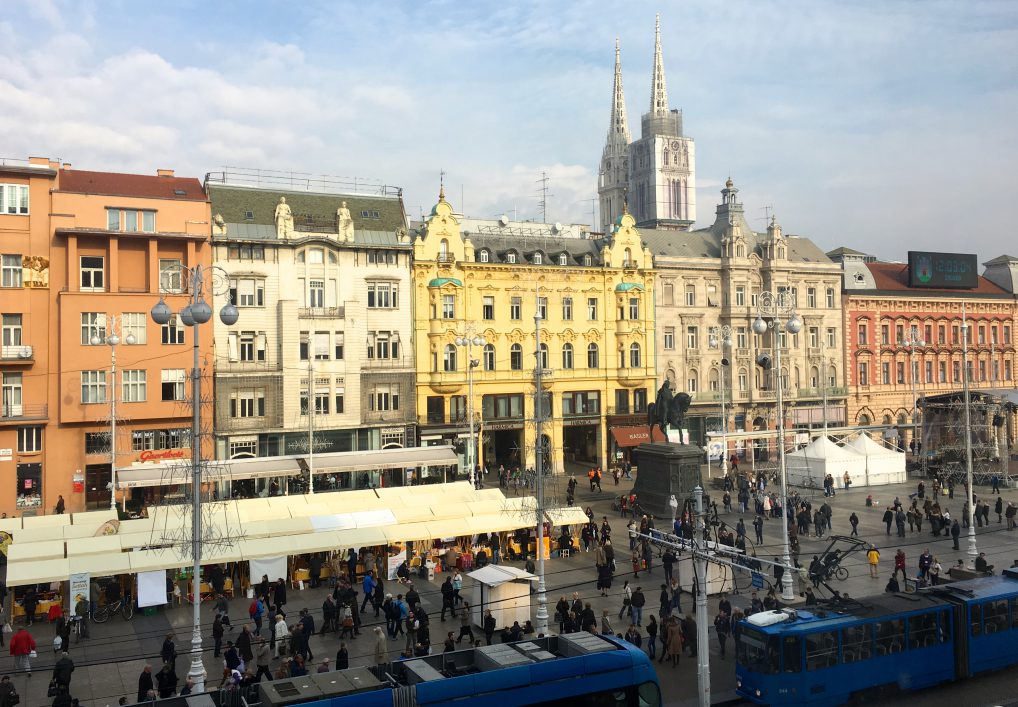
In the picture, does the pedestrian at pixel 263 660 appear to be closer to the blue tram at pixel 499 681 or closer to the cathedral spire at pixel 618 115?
the blue tram at pixel 499 681

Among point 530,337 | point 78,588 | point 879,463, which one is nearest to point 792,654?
point 78,588

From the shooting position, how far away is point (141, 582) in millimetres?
29062

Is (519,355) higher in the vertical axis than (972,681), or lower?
higher

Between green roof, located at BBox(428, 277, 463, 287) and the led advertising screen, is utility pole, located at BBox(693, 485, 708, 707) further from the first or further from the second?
the led advertising screen

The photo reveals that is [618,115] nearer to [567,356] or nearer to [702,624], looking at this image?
[567,356]

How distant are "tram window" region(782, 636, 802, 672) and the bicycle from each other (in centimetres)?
2069

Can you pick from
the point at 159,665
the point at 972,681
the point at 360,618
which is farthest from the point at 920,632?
the point at 159,665

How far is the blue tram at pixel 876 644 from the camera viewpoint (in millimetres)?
20281

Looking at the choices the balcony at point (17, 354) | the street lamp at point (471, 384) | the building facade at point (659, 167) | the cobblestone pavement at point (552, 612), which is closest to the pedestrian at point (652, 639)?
the cobblestone pavement at point (552, 612)

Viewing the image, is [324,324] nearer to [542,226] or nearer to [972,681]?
[542,226]

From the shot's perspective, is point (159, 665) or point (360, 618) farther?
point (360, 618)

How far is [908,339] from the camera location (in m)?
77.1

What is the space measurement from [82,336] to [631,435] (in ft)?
117

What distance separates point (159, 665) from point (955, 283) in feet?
254
